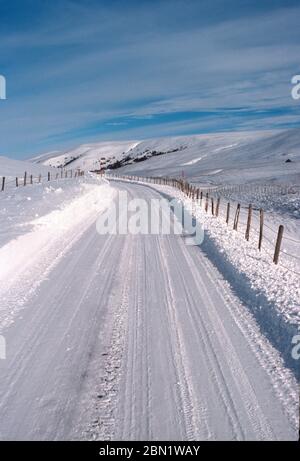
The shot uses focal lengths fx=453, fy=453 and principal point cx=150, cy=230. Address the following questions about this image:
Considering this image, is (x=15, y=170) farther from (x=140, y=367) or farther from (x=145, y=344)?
(x=140, y=367)

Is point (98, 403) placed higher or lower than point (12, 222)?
lower

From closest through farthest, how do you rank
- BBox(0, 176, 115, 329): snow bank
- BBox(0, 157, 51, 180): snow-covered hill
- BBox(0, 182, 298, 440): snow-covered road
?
BBox(0, 182, 298, 440): snow-covered road
BBox(0, 176, 115, 329): snow bank
BBox(0, 157, 51, 180): snow-covered hill

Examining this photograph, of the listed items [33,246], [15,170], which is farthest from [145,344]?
[15,170]

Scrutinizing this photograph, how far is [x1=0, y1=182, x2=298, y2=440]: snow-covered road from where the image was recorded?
435 centimetres

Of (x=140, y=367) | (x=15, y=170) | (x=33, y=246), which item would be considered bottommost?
(x=140, y=367)

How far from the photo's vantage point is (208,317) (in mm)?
7246

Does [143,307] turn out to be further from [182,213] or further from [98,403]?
[182,213]

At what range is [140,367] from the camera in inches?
216

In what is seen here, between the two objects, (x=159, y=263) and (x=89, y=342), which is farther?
(x=159, y=263)

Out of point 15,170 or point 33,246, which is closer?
point 33,246

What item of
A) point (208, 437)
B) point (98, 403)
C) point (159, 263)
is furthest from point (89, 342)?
point (159, 263)

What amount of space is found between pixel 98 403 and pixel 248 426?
1522 mm

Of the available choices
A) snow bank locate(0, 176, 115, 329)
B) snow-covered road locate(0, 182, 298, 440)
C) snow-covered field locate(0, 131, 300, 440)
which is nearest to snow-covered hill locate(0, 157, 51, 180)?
snow bank locate(0, 176, 115, 329)

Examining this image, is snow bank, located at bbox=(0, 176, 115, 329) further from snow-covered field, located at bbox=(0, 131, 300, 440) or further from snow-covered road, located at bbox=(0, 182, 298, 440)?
snow-covered road, located at bbox=(0, 182, 298, 440)
